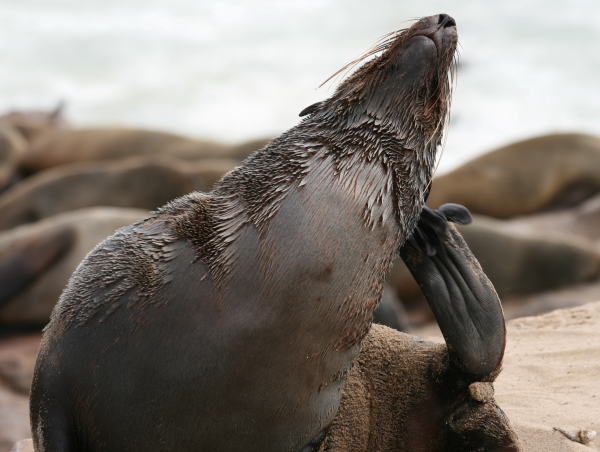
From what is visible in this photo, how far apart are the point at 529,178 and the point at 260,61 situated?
44.1ft

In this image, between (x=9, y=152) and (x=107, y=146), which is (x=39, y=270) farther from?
(x=9, y=152)

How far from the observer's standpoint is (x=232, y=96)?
20469 millimetres

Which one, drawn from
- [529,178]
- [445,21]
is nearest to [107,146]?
[529,178]

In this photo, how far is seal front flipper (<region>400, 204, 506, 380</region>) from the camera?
7.69 feet

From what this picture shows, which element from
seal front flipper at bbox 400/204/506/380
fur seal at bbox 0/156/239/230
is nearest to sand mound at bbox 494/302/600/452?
seal front flipper at bbox 400/204/506/380

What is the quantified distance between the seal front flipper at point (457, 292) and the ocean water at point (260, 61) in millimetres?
14151

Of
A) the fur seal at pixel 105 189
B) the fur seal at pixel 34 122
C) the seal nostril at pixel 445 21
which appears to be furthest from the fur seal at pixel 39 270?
the fur seal at pixel 34 122

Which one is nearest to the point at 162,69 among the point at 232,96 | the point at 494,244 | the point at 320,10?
the point at 232,96

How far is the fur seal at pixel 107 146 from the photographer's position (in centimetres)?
1188

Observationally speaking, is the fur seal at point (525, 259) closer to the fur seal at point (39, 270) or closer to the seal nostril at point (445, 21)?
the fur seal at point (39, 270)

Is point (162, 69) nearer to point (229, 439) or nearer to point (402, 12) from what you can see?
point (402, 12)

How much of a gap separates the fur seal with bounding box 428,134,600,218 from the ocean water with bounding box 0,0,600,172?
5564mm

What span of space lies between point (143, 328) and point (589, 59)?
70.4 ft

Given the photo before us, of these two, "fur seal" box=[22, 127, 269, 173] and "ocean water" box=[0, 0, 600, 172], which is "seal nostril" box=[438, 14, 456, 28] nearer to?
"fur seal" box=[22, 127, 269, 173]
